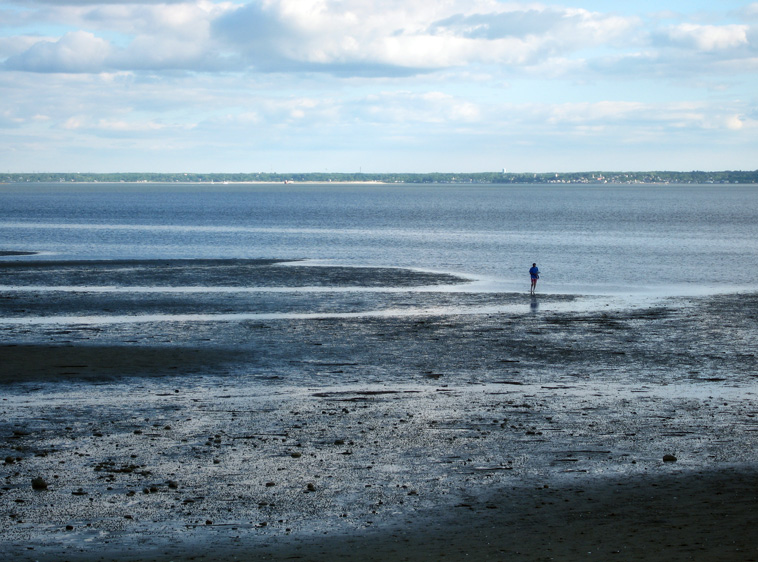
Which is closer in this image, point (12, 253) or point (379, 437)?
point (379, 437)

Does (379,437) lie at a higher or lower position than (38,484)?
lower

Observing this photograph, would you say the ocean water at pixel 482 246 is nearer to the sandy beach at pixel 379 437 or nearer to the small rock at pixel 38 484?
the sandy beach at pixel 379 437

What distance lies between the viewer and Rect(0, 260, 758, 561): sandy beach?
45.1 feet

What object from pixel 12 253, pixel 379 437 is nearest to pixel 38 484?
pixel 379 437

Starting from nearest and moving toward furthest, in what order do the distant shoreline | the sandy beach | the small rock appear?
the sandy beach → the small rock → the distant shoreline

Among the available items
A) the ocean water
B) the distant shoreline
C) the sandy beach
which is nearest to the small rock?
the sandy beach

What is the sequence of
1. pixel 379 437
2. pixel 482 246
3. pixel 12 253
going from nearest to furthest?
pixel 379 437
pixel 12 253
pixel 482 246

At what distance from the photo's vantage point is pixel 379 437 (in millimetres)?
19484

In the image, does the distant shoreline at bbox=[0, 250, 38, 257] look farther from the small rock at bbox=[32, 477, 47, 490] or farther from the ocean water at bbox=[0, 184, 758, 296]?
the small rock at bbox=[32, 477, 47, 490]

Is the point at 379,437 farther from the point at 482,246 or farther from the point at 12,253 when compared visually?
the point at 482,246

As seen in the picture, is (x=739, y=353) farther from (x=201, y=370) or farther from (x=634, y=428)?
(x=201, y=370)

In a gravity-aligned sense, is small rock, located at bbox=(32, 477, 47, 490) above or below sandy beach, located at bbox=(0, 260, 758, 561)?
above

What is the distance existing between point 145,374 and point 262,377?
3774 millimetres

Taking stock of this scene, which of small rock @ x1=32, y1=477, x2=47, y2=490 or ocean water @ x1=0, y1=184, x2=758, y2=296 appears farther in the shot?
ocean water @ x1=0, y1=184, x2=758, y2=296
